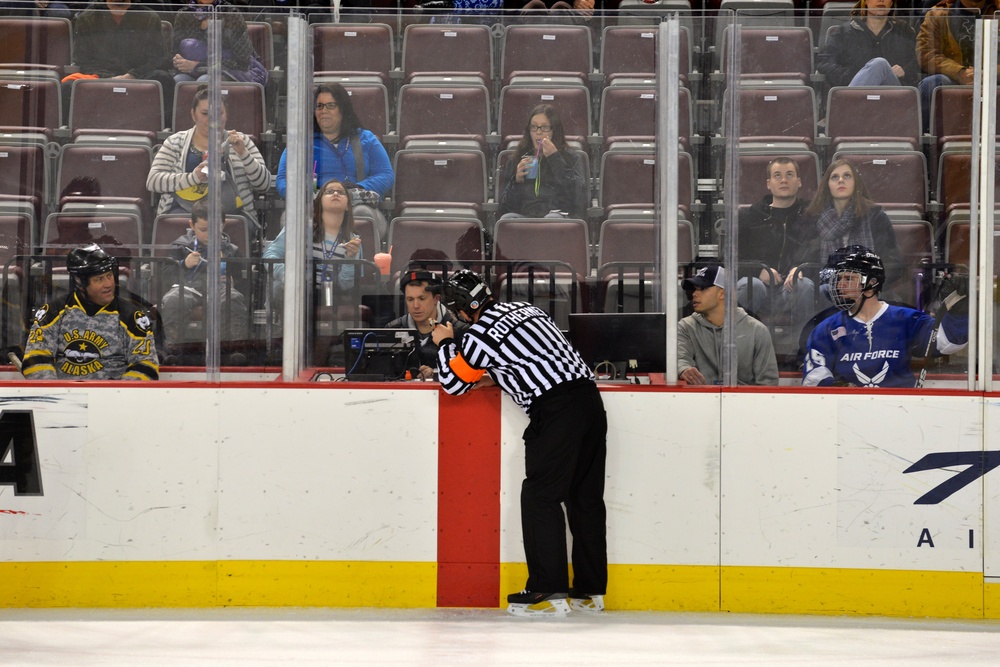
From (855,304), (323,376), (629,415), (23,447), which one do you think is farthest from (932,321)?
(23,447)

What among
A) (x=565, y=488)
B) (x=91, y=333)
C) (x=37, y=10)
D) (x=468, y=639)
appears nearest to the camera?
(x=468, y=639)

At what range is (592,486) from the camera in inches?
178

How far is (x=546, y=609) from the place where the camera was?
445cm

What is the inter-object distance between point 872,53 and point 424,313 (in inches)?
77.2

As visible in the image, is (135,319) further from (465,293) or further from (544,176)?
(544,176)

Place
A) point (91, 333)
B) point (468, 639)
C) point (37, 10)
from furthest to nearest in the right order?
point (91, 333)
point (37, 10)
point (468, 639)

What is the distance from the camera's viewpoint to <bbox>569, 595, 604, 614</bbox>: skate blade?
4539mm

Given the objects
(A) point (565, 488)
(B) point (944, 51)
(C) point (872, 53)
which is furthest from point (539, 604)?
(B) point (944, 51)

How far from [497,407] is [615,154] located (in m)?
1.08

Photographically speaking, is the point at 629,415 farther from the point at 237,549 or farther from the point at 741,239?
the point at 237,549

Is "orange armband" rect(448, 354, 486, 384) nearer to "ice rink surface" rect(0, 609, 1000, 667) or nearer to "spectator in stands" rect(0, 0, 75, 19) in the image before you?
"ice rink surface" rect(0, 609, 1000, 667)

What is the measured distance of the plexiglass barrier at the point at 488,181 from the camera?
4504 mm

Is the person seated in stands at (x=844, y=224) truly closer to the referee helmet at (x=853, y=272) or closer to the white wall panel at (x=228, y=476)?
the referee helmet at (x=853, y=272)

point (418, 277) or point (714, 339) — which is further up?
point (418, 277)
